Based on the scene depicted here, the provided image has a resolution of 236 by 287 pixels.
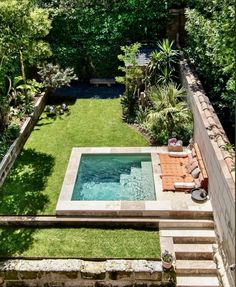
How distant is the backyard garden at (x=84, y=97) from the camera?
40.9 feet

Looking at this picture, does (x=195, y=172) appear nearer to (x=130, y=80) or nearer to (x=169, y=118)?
(x=169, y=118)

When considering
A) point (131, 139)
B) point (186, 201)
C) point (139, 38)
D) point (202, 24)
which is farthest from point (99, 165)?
point (139, 38)

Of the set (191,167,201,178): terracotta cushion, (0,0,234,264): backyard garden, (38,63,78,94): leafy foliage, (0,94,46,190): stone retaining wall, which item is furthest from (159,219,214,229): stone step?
(38,63,78,94): leafy foliage

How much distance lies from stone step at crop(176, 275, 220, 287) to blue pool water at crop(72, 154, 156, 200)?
3.13 meters

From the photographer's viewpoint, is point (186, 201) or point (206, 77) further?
point (206, 77)

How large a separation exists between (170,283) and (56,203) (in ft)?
16.0

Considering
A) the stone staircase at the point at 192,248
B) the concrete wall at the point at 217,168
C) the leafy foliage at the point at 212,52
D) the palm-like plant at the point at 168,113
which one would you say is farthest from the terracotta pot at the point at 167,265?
the palm-like plant at the point at 168,113

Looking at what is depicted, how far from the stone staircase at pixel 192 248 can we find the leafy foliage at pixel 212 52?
4.64 m

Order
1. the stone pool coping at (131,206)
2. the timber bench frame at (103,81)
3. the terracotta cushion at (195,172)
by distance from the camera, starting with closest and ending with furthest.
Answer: the stone pool coping at (131,206), the terracotta cushion at (195,172), the timber bench frame at (103,81)

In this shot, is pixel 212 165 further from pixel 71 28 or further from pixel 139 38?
pixel 71 28

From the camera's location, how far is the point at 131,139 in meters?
17.8

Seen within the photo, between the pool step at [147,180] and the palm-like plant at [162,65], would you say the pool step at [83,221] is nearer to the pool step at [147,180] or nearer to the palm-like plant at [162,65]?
the pool step at [147,180]

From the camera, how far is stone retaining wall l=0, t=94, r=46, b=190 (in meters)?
15.4

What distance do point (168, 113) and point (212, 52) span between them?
3187mm
